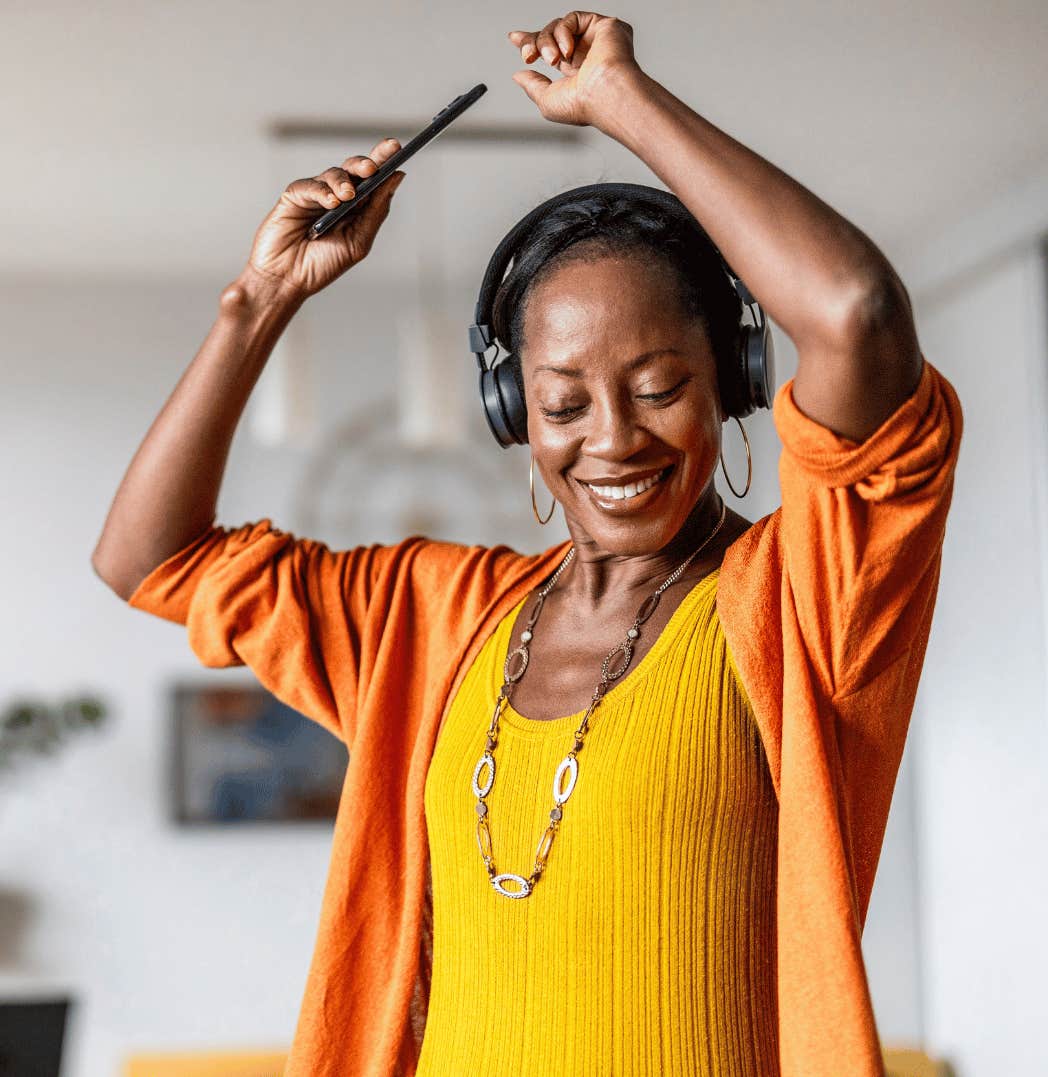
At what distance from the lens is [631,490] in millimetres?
928

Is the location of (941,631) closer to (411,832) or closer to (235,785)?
(235,785)

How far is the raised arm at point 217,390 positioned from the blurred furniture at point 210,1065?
8.24ft

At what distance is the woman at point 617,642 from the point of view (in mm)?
749

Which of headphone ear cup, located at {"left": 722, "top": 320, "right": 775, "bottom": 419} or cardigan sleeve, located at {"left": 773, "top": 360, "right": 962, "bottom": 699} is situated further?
headphone ear cup, located at {"left": 722, "top": 320, "right": 775, "bottom": 419}

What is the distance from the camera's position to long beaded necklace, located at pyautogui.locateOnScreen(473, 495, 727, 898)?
901 millimetres

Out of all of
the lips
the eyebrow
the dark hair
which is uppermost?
the dark hair

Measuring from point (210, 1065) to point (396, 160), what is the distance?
3.10m

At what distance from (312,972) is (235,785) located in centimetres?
332

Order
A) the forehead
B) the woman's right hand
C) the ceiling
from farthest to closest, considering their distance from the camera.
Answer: the ceiling < the woman's right hand < the forehead

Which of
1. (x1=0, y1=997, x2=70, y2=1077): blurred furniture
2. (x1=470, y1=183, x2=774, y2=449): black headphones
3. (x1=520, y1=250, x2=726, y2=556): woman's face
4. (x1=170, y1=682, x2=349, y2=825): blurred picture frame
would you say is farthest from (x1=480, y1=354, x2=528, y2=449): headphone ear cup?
(x1=170, y1=682, x2=349, y2=825): blurred picture frame

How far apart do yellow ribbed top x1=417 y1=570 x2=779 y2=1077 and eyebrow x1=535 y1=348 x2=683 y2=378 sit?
0.18 meters

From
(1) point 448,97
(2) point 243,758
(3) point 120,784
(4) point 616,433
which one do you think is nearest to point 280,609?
(4) point 616,433

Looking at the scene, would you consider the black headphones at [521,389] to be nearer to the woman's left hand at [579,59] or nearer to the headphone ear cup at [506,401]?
the headphone ear cup at [506,401]

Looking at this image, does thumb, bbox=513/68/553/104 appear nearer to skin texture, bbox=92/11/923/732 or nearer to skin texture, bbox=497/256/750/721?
skin texture, bbox=92/11/923/732
